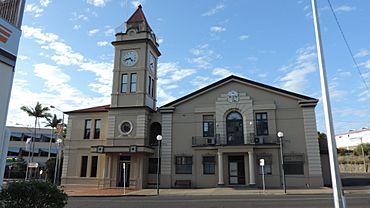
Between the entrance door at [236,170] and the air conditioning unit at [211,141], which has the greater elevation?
the air conditioning unit at [211,141]

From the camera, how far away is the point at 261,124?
2886cm

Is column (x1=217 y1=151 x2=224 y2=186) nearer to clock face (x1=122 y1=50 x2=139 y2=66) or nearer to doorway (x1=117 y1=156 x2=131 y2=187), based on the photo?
doorway (x1=117 y1=156 x2=131 y2=187)

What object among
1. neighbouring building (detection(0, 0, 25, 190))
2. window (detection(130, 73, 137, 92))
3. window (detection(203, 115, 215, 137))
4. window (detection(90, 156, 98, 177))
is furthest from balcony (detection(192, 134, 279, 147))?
neighbouring building (detection(0, 0, 25, 190))

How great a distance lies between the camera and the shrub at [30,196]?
23.6ft

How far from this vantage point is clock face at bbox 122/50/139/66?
107 ft

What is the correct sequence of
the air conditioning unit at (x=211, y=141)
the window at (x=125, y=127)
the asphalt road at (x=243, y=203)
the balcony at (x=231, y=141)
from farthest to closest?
1. the window at (x=125, y=127)
2. the air conditioning unit at (x=211, y=141)
3. the balcony at (x=231, y=141)
4. the asphalt road at (x=243, y=203)

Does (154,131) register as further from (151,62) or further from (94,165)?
(151,62)

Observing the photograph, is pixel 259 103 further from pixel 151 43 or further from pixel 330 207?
pixel 330 207

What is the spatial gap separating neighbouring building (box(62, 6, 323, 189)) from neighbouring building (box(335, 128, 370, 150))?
72582mm

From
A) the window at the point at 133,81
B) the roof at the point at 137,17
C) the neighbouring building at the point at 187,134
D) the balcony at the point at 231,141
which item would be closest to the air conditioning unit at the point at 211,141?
the balcony at the point at 231,141

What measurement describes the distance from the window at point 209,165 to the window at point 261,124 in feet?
16.5

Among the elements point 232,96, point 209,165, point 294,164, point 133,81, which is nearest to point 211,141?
point 209,165

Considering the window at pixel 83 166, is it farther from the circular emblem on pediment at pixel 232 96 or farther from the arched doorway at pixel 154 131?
the circular emblem on pediment at pixel 232 96

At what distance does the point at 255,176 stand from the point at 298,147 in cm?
465
